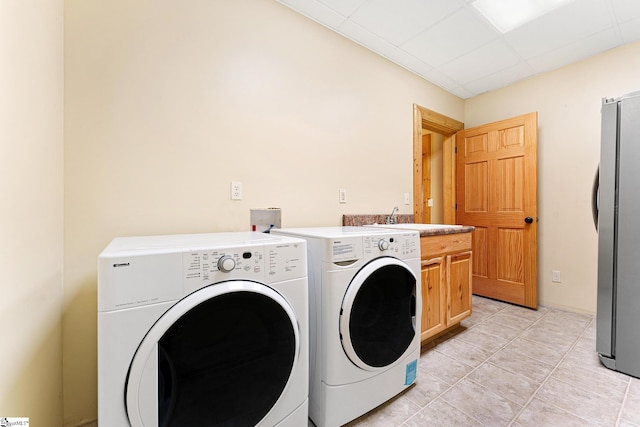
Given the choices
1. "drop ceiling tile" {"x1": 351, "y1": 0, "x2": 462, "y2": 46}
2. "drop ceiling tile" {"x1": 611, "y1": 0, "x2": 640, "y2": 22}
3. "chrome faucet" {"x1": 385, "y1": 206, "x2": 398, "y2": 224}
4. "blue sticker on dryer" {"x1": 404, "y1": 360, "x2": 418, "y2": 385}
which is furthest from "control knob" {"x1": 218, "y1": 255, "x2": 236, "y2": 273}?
"drop ceiling tile" {"x1": 611, "y1": 0, "x2": 640, "y2": 22}

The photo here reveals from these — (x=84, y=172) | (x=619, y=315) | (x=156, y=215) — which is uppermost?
(x=84, y=172)

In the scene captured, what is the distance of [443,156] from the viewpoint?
11.5ft

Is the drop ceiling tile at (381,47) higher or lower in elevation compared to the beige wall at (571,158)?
higher

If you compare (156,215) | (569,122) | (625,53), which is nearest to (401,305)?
(156,215)

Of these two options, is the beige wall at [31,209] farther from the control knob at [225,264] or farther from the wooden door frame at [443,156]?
the wooden door frame at [443,156]

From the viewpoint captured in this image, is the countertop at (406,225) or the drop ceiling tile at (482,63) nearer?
the countertop at (406,225)

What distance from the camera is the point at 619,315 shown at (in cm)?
166

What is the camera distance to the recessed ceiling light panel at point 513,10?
1.85 meters

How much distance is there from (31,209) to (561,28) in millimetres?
3382

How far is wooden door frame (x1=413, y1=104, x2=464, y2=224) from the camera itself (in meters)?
2.79

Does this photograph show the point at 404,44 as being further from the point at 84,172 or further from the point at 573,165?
the point at 84,172

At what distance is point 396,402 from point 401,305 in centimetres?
51

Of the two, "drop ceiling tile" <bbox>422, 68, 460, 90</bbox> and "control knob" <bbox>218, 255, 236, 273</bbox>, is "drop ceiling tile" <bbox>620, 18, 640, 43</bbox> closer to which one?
"drop ceiling tile" <bbox>422, 68, 460, 90</bbox>

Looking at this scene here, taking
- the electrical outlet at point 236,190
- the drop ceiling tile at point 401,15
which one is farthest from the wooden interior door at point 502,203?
the electrical outlet at point 236,190
